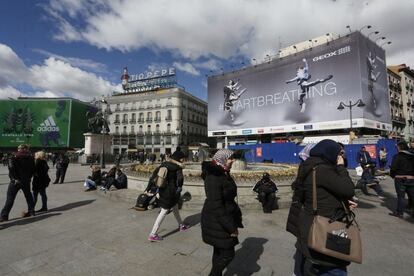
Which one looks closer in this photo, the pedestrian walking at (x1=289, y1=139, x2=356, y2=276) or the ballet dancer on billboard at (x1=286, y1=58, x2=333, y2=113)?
the pedestrian walking at (x1=289, y1=139, x2=356, y2=276)

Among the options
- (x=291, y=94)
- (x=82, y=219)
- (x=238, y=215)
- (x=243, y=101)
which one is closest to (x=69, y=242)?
(x=82, y=219)

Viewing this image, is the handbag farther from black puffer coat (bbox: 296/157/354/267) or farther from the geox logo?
the geox logo

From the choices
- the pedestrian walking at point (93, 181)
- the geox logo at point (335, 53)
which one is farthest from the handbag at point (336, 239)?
the geox logo at point (335, 53)

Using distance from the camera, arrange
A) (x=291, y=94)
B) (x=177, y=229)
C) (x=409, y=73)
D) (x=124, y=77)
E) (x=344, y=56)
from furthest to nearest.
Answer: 1. (x=124, y=77)
2. (x=409, y=73)
3. (x=291, y=94)
4. (x=344, y=56)
5. (x=177, y=229)

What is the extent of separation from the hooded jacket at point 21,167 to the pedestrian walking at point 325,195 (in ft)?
20.0

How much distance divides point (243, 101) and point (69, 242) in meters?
45.3

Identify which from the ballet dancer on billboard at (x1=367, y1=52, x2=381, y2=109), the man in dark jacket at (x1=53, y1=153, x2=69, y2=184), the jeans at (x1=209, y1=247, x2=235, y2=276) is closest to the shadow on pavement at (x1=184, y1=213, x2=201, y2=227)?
the jeans at (x1=209, y1=247, x2=235, y2=276)

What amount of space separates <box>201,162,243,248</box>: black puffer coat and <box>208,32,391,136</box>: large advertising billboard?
37.5m

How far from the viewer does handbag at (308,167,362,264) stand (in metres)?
1.95

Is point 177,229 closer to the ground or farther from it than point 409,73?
closer to the ground

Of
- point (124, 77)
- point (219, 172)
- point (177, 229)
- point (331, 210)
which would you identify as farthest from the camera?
point (124, 77)

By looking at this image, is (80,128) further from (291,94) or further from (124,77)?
(291,94)

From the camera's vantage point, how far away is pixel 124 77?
7025cm

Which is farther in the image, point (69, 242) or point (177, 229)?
point (177, 229)
